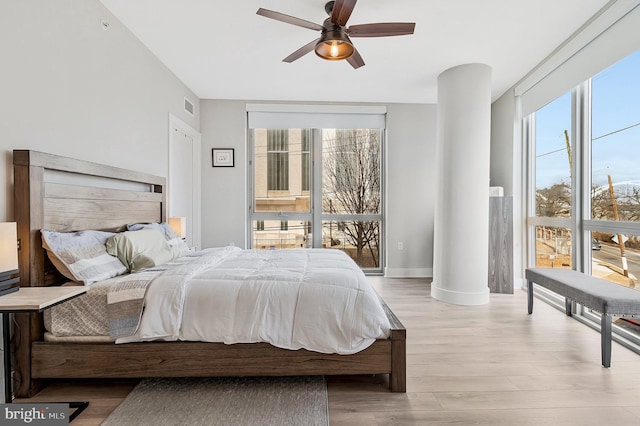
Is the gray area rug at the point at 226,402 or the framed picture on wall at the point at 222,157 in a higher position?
the framed picture on wall at the point at 222,157

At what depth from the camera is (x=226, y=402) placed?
1.76 m

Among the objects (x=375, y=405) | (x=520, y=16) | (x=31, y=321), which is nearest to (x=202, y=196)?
(x=31, y=321)

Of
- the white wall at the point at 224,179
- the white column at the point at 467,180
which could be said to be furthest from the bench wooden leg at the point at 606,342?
the white wall at the point at 224,179

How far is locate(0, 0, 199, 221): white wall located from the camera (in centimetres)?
184

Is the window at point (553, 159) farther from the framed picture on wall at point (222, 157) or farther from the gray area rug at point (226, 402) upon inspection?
the framed picture on wall at point (222, 157)

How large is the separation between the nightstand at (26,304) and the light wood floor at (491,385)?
310mm

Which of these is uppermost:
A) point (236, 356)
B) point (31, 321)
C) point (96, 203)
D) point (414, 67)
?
point (414, 67)

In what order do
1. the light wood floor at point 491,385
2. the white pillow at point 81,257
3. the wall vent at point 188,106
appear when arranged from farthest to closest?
1. the wall vent at point 188,106
2. the white pillow at point 81,257
3. the light wood floor at point 491,385

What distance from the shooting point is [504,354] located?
7.72ft

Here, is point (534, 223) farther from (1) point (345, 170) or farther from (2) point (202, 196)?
Answer: (2) point (202, 196)

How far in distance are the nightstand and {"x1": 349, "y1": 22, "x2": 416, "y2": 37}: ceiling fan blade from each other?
239 centimetres

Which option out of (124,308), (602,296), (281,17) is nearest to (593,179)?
(602,296)

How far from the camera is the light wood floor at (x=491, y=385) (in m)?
1.67

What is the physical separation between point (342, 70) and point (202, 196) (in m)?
2.60
